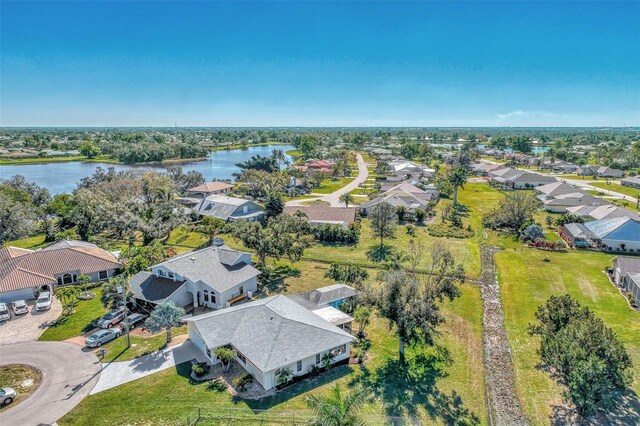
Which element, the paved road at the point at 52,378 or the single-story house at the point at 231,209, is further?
the single-story house at the point at 231,209

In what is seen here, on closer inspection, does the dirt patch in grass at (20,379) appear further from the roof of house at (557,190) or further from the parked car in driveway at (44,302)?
the roof of house at (557,190)

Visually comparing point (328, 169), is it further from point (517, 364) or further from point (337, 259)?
point (517, 364)

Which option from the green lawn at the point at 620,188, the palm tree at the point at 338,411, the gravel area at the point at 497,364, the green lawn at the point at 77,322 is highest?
the palm tree at the point at 338,411

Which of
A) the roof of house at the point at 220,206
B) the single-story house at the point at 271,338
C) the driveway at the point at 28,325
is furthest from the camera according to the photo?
the roof of house at the point at 220,206

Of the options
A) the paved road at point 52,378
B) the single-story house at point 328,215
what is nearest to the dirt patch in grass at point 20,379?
the paved road at point 52,378

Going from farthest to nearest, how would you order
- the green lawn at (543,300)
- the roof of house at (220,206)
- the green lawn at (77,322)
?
the roof of house at (220,206) → the green lawn at (77,322) → the green lawn at (543,300)

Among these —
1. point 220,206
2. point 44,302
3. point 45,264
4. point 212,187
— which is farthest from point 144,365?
point 212,187
